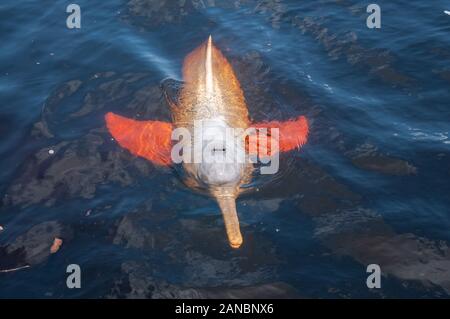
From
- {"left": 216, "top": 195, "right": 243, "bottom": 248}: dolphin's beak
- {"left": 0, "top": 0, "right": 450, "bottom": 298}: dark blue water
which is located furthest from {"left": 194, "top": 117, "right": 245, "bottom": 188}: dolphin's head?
{"left": 0, "top": 0, "right": 450, "bottom": 298}: dark blue water

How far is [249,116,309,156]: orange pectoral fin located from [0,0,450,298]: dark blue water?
23cm

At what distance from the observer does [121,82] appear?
42.4ft

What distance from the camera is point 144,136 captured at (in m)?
11.0

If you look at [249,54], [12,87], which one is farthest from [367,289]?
[12,87]

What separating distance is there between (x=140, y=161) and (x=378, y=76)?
6.38m

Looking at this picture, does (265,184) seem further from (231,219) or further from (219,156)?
(231,219)

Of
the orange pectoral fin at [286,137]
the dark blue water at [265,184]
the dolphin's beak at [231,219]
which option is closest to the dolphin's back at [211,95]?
the dark blue water at [265,184]

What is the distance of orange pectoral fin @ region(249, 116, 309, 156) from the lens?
1049 centimetres

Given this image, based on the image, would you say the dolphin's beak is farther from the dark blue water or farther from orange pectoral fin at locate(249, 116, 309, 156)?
orange pectoral fin at locate(249, 116, 309, 156)

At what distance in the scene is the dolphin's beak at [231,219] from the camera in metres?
8.16

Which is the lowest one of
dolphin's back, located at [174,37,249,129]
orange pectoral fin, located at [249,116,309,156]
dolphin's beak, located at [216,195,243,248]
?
dolphin's beak, located at [216,195,243,248]

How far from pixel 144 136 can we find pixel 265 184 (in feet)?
10.1

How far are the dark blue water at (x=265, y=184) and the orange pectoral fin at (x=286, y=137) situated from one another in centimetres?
23
